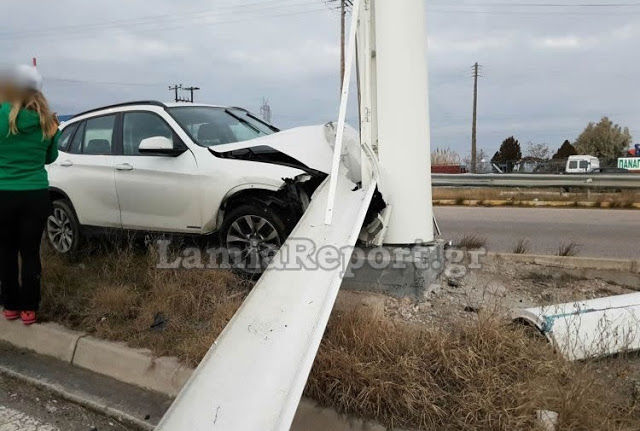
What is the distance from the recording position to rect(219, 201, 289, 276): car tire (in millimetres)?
4746

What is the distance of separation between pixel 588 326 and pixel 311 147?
2841 millimetres

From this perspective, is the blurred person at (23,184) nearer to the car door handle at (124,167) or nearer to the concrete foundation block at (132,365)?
the concrete foundation block at (132,365)

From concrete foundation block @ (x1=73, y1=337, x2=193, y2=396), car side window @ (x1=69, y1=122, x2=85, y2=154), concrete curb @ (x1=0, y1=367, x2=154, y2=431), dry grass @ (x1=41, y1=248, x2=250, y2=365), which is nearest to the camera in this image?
concrete curb @ (x1=0, y1=367, x2=154, y2=431)

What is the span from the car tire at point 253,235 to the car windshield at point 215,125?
0.94 meters

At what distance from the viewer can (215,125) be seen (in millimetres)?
5703

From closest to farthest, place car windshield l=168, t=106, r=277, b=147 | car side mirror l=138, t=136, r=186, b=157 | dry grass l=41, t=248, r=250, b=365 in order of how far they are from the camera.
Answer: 1. dry grass l=41, t=248, r=250, b=365
2. car side mirror l=138, t=136, r=186, b=157
3. car windshield l=168, t=106, r=277, b=147

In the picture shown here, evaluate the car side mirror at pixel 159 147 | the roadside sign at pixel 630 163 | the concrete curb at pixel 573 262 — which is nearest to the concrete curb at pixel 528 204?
the concrete curb at pixel 573 262

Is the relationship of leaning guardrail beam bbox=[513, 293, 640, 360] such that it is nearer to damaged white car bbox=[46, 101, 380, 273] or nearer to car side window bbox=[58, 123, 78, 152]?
damaged white car bbox=[46, 101, 380, 273]

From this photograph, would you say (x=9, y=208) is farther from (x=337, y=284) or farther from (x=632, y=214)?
(x=632, y=214)

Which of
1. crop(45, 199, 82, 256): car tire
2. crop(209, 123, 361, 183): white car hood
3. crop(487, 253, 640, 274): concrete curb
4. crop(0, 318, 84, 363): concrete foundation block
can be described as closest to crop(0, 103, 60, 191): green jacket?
crop(0, 318, 84, 363): concrete foundation block

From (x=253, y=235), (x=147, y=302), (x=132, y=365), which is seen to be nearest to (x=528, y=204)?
(x=253, y=235)

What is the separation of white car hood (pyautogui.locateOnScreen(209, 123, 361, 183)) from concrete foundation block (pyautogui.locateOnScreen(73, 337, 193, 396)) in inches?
83.0

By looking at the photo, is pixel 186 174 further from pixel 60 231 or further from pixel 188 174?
pixel 60 231

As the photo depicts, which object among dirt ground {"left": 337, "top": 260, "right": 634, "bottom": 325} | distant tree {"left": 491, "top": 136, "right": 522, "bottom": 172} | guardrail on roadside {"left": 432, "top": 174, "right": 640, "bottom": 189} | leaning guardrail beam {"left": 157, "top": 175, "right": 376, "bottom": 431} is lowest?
dirt ground {"left": 337, "top": 260, "right": 634, "bottom": 325}
